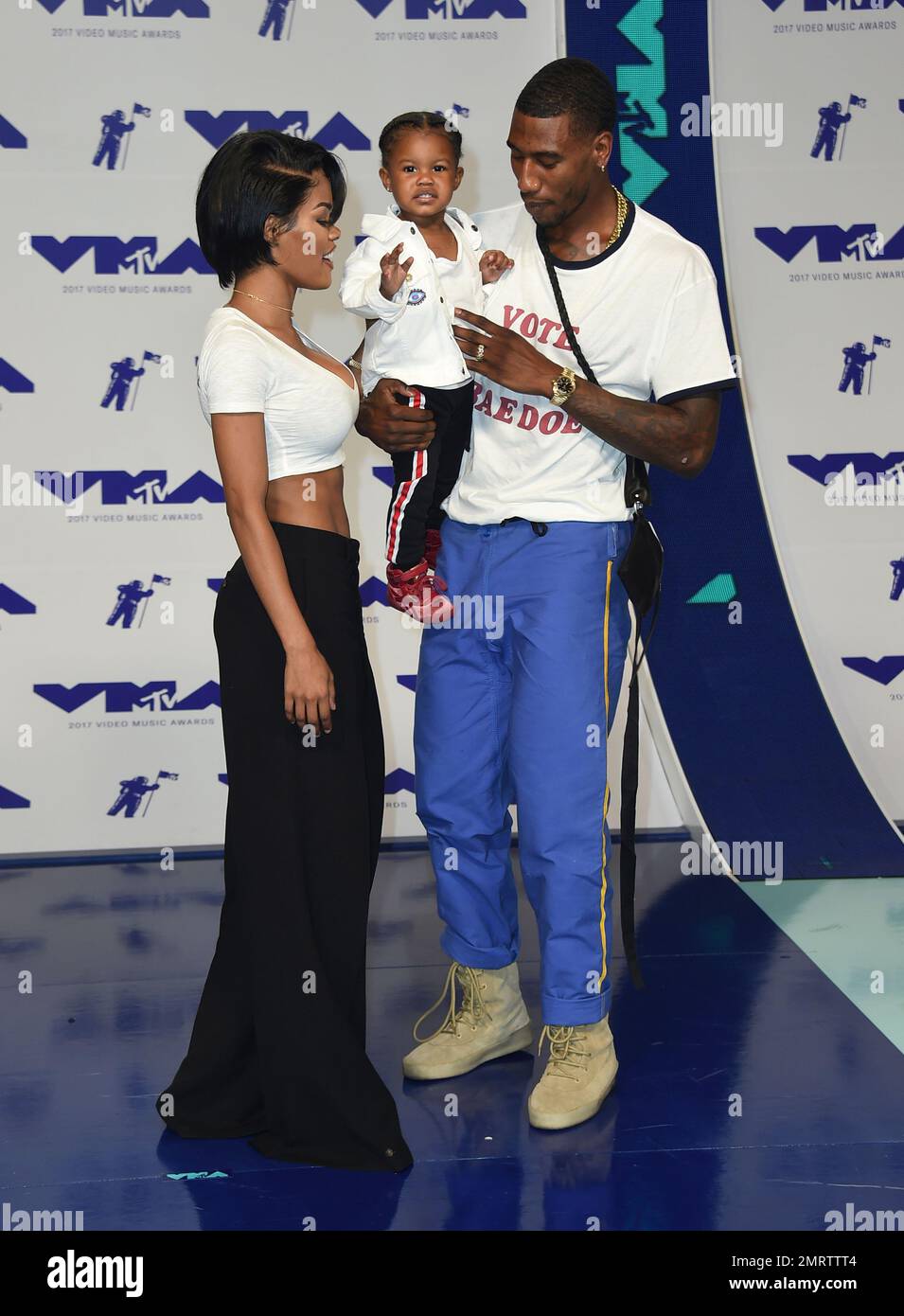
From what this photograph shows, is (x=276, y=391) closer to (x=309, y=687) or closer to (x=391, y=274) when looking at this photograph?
(x=391, y=274)

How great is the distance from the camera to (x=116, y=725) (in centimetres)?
469

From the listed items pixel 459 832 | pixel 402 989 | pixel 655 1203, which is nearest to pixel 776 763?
pixel 402 989

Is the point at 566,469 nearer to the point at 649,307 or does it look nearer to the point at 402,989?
the point at 649,307

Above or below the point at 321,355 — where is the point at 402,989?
below

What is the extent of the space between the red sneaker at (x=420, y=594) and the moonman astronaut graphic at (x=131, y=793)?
208cm

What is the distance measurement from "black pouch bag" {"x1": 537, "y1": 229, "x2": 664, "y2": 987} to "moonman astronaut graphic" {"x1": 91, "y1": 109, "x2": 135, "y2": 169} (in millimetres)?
2218

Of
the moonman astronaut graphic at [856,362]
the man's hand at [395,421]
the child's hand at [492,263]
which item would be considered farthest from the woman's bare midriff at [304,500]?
the moonman astronaut graphic at [856,362]

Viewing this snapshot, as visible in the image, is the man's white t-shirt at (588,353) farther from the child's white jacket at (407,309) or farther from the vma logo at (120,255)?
the vma logo at (120,255)

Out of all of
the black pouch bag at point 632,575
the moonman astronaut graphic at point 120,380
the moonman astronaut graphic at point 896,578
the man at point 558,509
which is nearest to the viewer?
the man at point 558,509

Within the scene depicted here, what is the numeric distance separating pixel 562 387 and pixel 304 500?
0.50 m

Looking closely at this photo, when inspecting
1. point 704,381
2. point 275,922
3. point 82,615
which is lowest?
point 275,922

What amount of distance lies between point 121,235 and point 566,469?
2.33m

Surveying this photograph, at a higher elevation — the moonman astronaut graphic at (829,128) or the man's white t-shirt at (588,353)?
the moonman astronaut graphic at (829,128)

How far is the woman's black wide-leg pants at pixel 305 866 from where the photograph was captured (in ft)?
8.38
